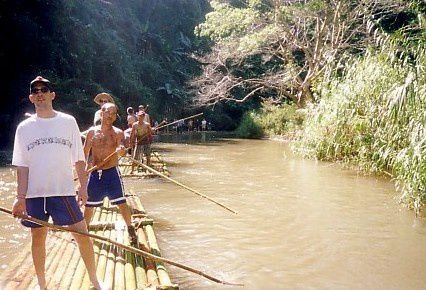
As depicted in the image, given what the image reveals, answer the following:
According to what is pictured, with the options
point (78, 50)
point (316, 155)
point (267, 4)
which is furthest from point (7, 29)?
point (316, 155)

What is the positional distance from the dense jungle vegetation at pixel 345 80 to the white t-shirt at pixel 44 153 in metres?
4.82

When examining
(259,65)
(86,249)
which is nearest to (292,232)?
(86,249)

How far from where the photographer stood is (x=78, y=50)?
2188 cm

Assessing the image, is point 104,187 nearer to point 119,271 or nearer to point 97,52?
point 119,271

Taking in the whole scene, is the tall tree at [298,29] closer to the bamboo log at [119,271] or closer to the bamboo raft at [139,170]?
the bamboo raft at [139,170]

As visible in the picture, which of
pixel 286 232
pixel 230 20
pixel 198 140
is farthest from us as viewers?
pixel 198 140

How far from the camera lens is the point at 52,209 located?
3.14 metres

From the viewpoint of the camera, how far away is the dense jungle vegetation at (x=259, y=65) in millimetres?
8594

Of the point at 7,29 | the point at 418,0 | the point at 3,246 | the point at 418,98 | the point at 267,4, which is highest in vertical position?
the point at 267,4

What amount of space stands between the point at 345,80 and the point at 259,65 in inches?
678

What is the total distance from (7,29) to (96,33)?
6354 mm

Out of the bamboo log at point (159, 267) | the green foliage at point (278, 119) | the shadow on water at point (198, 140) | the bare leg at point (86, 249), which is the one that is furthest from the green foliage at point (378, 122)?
the green foliage at point (278, 119)

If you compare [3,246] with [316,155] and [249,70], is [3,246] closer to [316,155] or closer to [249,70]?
[316,155]

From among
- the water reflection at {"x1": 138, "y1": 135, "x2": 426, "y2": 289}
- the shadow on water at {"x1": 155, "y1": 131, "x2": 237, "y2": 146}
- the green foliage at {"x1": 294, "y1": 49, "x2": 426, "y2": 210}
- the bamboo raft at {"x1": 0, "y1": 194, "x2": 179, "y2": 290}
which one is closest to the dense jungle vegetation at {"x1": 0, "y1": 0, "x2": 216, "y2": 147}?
the shadow on water at {"x1": 155, "y1": 131, "x2": 237, "y2": 146}
